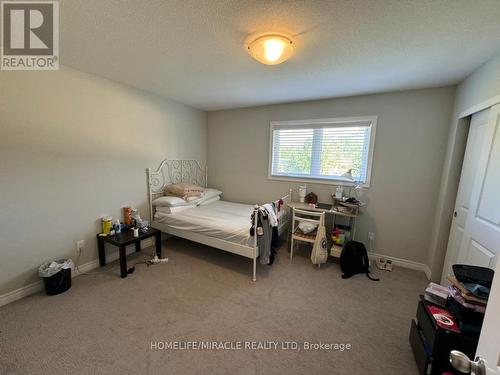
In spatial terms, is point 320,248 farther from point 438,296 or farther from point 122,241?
point 122,241

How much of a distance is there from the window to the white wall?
0.84 meters

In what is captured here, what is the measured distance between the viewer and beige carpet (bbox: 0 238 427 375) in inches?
60.4

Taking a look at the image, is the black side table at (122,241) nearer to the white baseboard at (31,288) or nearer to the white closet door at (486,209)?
the white baseboard at (31,288)

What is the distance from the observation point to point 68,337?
171 cm

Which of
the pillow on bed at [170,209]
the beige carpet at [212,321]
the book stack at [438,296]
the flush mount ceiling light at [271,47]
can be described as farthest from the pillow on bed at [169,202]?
the book stack at [438,296]

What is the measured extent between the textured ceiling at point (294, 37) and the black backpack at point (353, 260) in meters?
2.12

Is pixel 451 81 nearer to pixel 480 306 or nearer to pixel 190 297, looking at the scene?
pixel 480 306

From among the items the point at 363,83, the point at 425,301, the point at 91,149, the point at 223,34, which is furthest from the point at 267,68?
the point at 425,301

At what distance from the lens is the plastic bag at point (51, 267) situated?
7.08ft

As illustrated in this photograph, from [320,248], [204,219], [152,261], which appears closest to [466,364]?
[320,248]

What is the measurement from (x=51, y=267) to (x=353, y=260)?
3529 mm

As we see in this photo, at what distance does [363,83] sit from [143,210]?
11.9ft

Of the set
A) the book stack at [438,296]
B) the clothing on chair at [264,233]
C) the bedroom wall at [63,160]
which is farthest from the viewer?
the clothing on chair at [264,233]

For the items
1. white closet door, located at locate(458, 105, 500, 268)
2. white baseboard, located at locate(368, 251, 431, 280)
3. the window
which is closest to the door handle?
white closet door, located at locate(458, 105, 500, 268)
